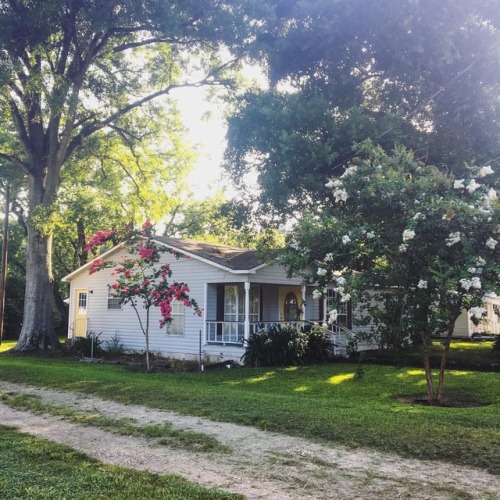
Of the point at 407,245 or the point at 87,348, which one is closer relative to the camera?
the point at 407,245

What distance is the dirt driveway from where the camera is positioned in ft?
Answer: 14.3

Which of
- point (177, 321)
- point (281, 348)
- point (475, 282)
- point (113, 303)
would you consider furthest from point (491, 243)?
point (113, 303)

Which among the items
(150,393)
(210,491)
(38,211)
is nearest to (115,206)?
(38,211)

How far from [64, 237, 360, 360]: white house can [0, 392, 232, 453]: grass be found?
21.1 feet

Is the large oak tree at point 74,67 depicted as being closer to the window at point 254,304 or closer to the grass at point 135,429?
the window at point 254,304

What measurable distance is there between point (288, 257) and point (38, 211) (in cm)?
1245

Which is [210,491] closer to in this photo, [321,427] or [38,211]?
[321,427]

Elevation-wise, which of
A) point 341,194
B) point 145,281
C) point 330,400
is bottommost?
point 330,400

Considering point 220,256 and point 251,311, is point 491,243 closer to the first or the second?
point 220,256

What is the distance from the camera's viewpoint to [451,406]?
28.8 ft

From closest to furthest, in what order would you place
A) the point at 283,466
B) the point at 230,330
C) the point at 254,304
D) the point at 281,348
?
the point at 283,466
the point at 281,348
the point at 230,330
the point at 254,304

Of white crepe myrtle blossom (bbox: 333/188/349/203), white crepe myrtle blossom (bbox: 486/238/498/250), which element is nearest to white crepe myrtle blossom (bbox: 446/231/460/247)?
white crepe myrtle blossom (bbox: 486/238/498/250)

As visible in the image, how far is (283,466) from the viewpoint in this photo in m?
5.05

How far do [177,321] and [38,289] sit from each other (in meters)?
6.23
